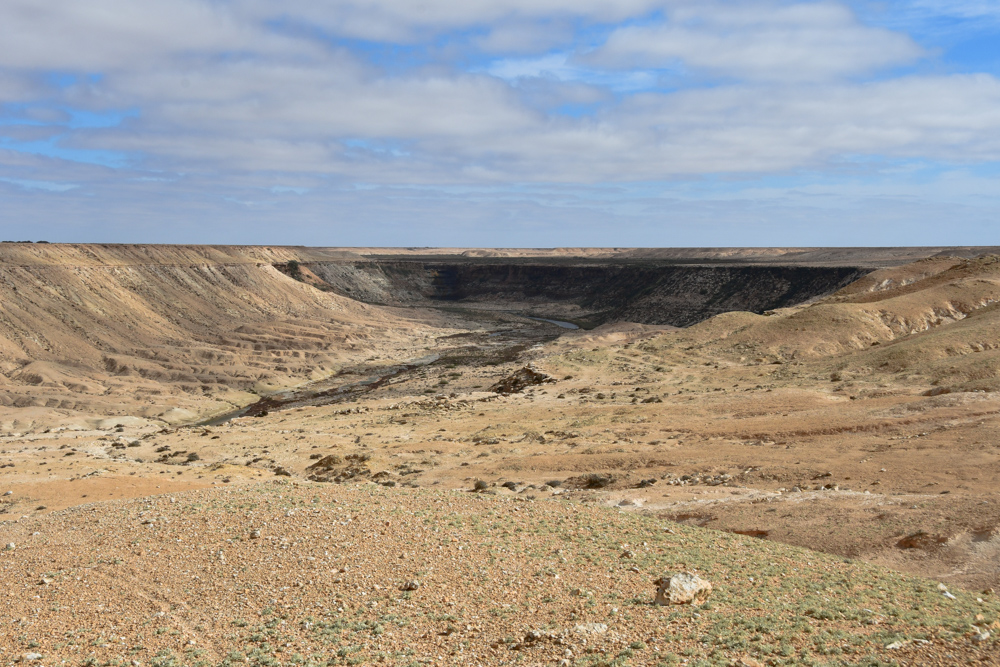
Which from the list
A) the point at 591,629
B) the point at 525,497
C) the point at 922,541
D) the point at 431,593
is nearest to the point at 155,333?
the point at 525,497

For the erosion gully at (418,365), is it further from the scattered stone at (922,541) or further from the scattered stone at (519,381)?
the scattered stone at (922,541)

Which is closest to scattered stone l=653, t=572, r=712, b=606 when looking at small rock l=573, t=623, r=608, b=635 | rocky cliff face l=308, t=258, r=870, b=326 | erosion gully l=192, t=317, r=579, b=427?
small rock l=573, t=623, r=608, b=635

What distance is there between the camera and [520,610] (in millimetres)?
11836

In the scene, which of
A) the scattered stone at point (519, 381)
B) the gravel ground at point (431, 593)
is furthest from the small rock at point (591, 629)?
the scattered stone at point (519, 381)

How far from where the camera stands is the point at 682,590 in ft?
39.4

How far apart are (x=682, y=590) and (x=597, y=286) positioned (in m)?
122

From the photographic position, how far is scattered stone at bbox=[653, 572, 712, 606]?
11.9 meters

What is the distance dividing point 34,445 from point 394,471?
22.6m

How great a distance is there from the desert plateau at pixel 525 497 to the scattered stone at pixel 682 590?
0.13m

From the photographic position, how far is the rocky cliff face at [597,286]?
101 meters

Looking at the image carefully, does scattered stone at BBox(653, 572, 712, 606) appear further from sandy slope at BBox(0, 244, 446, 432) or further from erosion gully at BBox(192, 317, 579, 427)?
sandy slope at BBox(0, 244, 446, 432)

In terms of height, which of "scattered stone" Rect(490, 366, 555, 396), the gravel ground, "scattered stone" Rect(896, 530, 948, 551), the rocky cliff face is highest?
the rocky cliff face

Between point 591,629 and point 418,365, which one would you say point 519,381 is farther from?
point 591,629

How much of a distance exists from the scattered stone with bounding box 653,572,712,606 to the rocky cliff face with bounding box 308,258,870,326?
3352 inches
